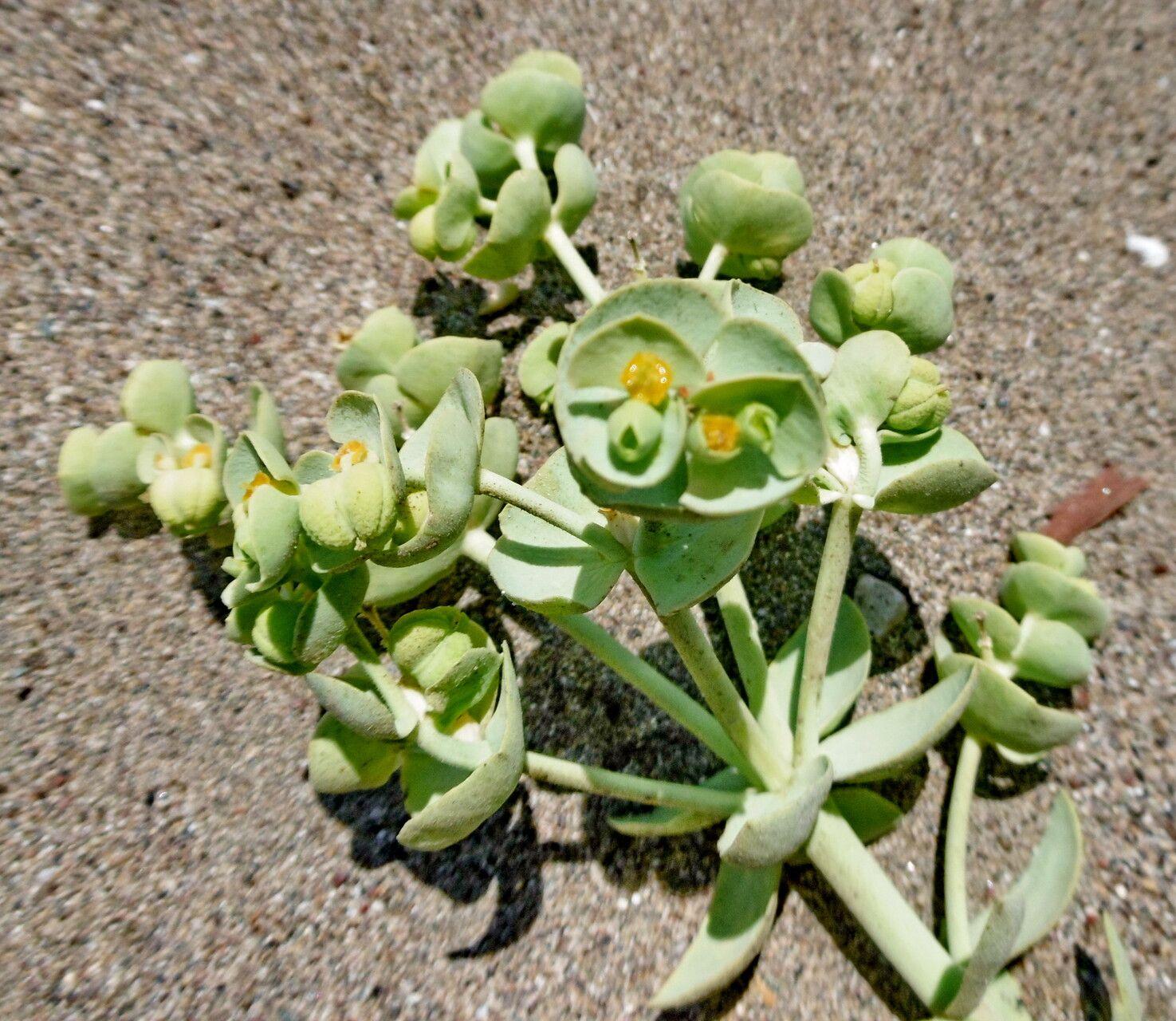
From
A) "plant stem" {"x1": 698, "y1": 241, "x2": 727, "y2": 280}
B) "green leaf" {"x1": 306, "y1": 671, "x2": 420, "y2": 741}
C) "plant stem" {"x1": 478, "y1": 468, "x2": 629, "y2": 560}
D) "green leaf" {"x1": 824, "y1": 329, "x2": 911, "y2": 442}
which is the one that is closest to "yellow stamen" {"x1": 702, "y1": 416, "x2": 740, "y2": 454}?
"plant stem" {"x1": 478, "y1": 468, "x2": 629, "y2": 560}

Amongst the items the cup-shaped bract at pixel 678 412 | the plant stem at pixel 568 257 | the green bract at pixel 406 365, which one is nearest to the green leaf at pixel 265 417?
→ the green bract at pixel 406 365

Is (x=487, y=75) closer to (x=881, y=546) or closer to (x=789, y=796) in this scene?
(x=881, y=546)

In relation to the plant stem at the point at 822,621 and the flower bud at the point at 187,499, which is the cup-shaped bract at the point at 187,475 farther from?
the plant stem at the point at 822,621

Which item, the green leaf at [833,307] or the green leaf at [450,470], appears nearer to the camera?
the green leaf at [450,470]

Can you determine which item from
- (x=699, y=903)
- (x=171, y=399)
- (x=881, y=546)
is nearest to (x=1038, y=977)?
(x=699, y=903)

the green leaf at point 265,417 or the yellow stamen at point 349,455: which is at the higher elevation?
the yellow stamen at point 349,455
